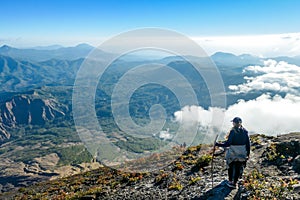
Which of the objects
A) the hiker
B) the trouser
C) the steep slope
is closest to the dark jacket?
the hiker

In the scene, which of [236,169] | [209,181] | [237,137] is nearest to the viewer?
[237,137]

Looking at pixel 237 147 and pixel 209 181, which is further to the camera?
pixel 209 181

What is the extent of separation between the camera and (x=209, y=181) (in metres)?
→ 20.0

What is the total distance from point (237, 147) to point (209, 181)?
17.7 feet

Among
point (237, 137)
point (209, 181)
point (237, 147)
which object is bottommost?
point (209, 181)

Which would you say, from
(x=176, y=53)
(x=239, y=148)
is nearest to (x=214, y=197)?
(x=239, y=148)

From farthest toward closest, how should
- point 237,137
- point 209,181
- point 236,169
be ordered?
point 209,181
point 236,169
point 237,137

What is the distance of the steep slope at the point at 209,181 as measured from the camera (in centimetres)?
1543

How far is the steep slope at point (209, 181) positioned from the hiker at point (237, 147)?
100 centimetres

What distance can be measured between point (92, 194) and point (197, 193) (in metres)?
10.5

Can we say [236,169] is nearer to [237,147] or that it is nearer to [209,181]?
[237,147]

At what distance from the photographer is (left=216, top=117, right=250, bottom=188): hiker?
15594 mm

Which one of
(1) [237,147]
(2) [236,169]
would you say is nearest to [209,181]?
(2) [236,169]

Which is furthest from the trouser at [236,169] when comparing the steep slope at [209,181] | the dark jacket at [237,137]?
the dark jacket at [237,137]
